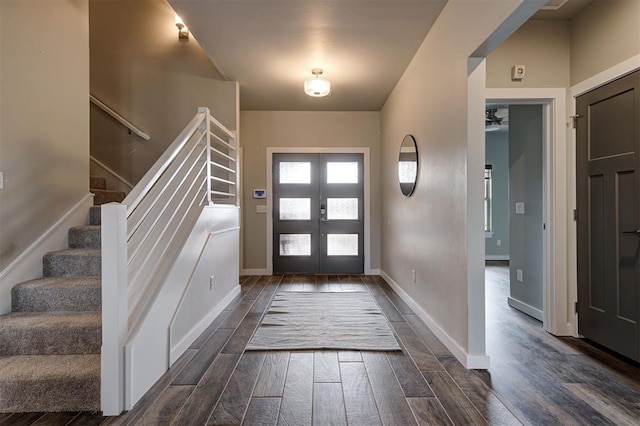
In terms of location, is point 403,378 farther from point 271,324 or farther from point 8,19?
point 8,19

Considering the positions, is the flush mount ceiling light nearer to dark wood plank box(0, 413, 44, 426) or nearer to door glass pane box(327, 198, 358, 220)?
door glass pane box(327, 198, 358, 220)

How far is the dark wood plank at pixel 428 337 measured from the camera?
252cm

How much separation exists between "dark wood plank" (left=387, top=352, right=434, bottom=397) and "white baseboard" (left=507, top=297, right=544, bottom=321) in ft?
5.71

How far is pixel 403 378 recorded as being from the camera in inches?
83.1

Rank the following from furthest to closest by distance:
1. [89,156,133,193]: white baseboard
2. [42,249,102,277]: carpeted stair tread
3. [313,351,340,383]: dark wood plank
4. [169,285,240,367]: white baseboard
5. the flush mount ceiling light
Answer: [89,156,133,193]: white baseboard < the flush mount ceiling light < [42,249,102,277]: carpeted stair tread < [169,285,240,367]: white baseboard < [313,351,340,383]: dark wood plank

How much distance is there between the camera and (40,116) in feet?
8.41

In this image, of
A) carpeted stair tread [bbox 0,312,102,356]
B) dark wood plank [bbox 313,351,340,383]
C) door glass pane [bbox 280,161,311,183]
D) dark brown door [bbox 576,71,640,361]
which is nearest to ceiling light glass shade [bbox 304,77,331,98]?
door glass pane [bbox 280,161,311,183]

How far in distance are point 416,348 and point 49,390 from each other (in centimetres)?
229

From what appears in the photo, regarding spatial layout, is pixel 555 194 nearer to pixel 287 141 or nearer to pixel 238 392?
pixel 238 392

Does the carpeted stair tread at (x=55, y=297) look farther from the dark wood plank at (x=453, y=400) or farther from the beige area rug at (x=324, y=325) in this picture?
the dark wood plank at (x=453, y=400)

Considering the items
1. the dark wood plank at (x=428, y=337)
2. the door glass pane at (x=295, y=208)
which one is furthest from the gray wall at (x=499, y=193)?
the dark wood plank at (x=428, y=337)

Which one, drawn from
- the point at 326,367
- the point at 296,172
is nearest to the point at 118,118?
the point at 296,172

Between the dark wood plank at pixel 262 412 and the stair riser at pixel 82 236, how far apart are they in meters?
1.93

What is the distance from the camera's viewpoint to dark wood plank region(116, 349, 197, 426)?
1712mm
